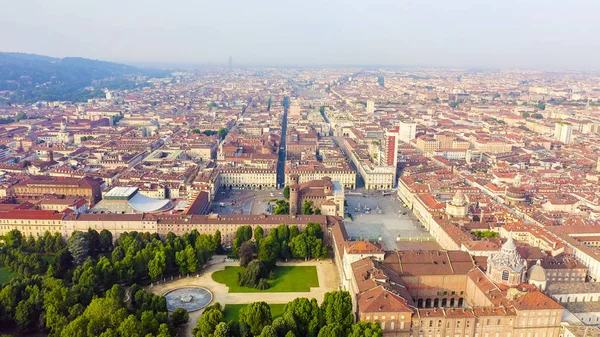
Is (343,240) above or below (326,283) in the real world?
above

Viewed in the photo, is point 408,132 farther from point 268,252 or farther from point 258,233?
point 268,252

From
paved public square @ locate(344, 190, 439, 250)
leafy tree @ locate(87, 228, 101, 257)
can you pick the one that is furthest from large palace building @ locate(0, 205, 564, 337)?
paved public square @ locate(344, 190, 439, 250)

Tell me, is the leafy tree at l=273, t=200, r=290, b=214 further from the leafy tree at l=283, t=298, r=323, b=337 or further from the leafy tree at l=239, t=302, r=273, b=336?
the leafy tree at l=239, t=302, r=273, b=336

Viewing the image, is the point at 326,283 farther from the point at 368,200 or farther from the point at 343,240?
the point at 368,200

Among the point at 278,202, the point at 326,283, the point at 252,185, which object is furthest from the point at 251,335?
the point at 252,185

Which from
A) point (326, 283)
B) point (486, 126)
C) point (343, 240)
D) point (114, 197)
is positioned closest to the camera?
point (326, 283)

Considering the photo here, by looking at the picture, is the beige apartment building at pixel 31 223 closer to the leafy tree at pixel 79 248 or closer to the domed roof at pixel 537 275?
the leafy tree at pixel 79 248
